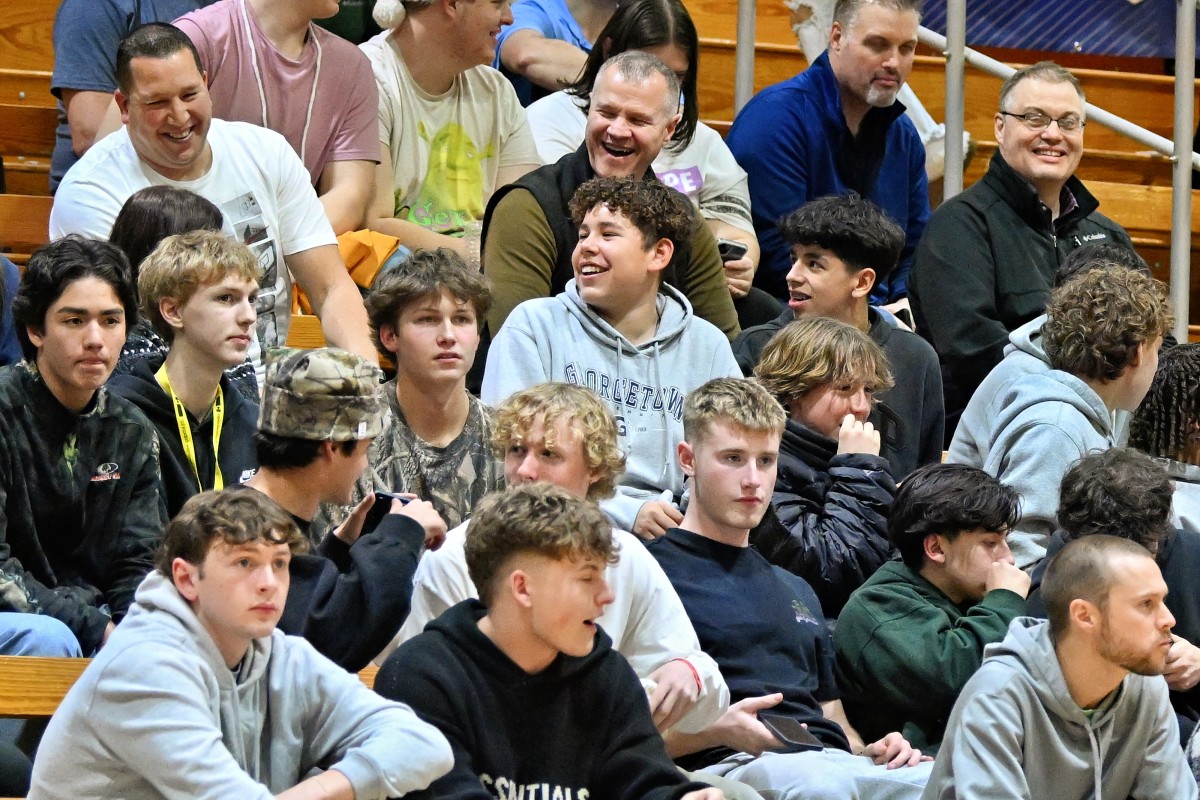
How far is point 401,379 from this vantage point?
364 centimetres

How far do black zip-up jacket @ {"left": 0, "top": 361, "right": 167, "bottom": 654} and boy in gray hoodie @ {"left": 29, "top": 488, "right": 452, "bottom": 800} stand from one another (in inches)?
28.0

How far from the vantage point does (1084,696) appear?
10.1 ft

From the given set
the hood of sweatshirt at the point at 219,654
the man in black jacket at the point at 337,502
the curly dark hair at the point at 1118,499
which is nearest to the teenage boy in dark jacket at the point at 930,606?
the curly dark hair at the point at 1118,499

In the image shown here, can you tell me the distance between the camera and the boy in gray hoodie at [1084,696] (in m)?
3.02

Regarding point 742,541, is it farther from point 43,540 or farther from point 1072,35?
point 1072,35

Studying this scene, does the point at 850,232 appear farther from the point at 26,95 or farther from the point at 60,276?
the point at 26,95

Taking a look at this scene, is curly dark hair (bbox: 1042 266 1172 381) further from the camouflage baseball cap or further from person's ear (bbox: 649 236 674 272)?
the camouflage baseball cap

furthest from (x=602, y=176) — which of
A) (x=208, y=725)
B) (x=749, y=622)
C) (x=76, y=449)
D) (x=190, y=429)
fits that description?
(x=208, y=725)

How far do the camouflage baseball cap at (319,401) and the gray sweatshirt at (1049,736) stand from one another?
1.05 m

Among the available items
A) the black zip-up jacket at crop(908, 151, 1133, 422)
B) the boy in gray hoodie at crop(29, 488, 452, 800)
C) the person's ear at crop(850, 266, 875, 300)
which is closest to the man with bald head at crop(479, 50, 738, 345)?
the person's ear at crop(850, 266, 875, 300)

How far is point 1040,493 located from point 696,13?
364 cm

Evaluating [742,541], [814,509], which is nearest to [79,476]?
[742,541]

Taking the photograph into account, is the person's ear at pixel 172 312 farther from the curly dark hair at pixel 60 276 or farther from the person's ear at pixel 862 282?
the person's ear at pixel 862 282

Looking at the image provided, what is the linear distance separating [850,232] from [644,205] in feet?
1.90
